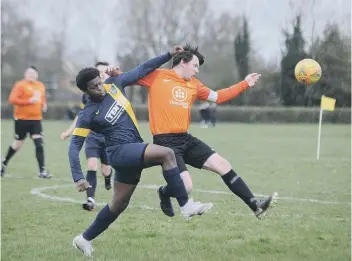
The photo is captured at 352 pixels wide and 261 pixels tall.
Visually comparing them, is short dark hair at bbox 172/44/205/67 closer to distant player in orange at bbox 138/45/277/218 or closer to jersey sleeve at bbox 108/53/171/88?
distant player in orange at bbox 138/45/277/218

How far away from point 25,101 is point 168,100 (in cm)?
715

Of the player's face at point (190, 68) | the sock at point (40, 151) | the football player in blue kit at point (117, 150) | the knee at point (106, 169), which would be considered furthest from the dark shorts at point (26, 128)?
the football player in blue kit at point (117, 150)

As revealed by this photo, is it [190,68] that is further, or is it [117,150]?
[190,68]

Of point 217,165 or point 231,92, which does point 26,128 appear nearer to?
point 231,92

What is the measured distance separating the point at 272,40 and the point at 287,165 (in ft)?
12.5

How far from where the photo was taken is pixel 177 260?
598 cm

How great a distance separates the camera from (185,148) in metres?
7.14

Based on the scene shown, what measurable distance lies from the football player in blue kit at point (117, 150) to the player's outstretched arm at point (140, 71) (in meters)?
0.12

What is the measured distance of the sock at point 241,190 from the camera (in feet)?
22.4

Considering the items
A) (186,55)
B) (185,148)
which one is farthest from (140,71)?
(185,148)

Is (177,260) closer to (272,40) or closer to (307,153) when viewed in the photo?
(272,40)

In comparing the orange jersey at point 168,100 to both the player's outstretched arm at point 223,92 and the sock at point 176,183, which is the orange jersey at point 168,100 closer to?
the player's outstretched arm at point 223,92

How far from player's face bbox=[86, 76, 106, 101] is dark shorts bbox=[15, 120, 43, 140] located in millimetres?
7668

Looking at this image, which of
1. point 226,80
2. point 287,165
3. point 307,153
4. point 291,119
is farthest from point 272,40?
point 291,119
